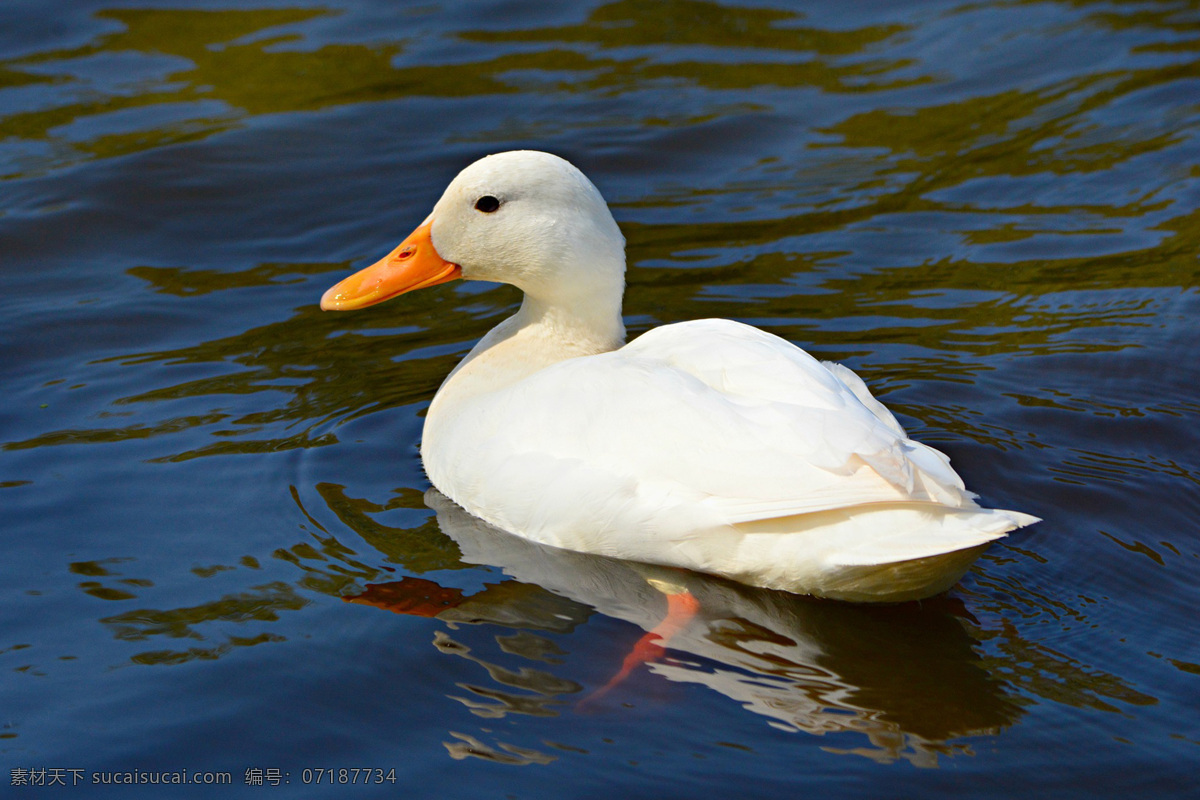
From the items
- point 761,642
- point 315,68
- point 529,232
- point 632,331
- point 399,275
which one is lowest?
point 761,642

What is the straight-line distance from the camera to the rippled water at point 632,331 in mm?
3600

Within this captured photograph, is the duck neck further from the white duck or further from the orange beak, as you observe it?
the orange beak

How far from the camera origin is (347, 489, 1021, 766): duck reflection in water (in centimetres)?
361

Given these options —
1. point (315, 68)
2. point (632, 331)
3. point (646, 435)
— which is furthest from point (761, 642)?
point (315, 68)

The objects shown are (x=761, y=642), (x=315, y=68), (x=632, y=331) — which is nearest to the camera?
(x=761, y=642)

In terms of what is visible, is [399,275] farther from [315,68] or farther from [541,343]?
[315,68]

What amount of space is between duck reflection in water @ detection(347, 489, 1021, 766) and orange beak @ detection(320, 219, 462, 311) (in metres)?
1.15

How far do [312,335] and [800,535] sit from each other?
321 cm

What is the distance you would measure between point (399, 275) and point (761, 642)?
215cm

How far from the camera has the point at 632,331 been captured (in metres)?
6.36

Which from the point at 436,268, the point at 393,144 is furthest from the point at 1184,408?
the point at 393,144

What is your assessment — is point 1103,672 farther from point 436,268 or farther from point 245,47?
point 245,47

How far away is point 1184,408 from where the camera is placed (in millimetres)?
5324

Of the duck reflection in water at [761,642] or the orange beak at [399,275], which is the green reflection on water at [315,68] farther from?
the duck reflection in water at [761,642]
